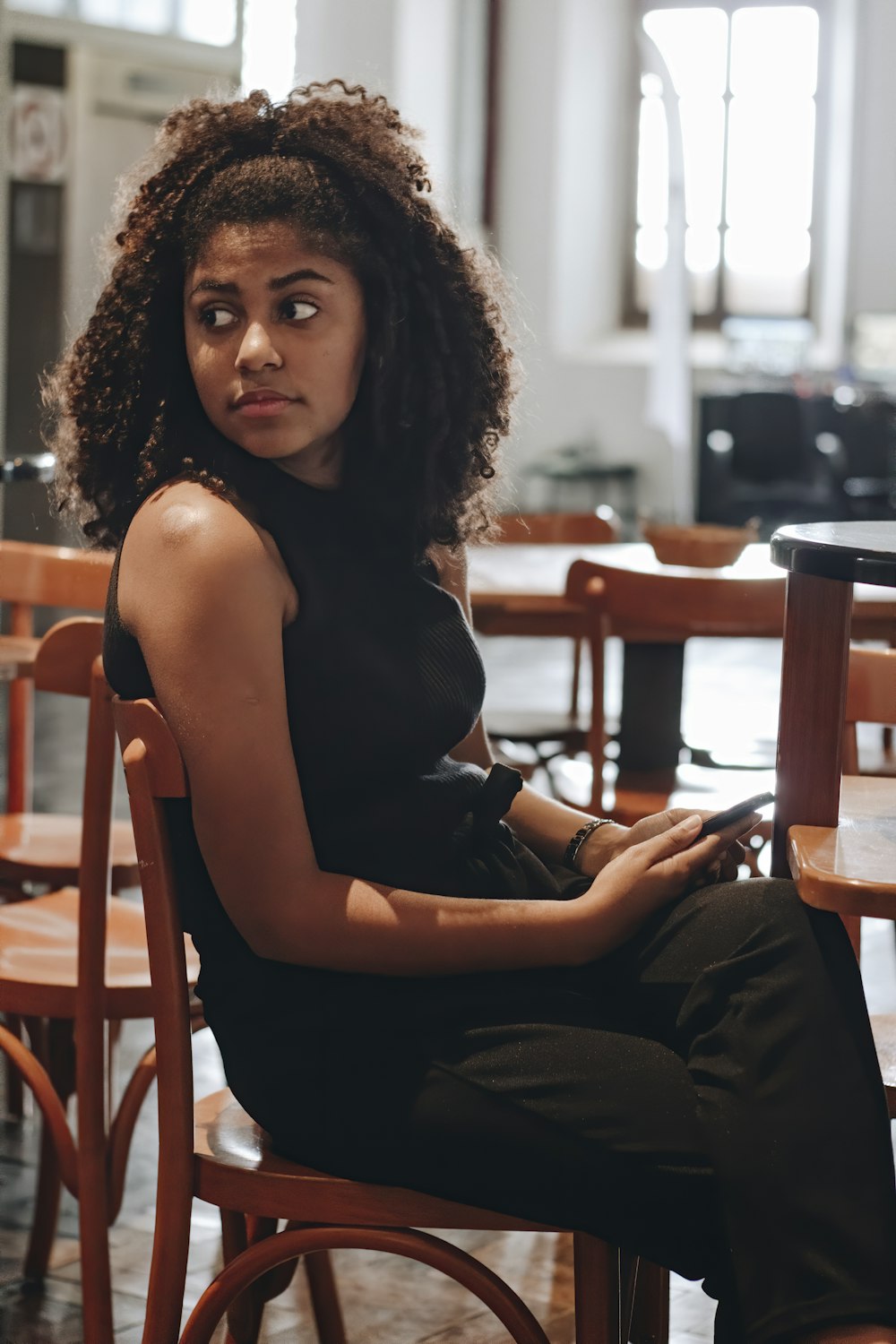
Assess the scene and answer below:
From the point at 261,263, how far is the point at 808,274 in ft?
34.9

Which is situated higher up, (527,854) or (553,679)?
(527,854)

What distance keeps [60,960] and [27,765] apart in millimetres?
763

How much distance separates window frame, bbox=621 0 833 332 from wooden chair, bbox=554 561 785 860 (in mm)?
8783

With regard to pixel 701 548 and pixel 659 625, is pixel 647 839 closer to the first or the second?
pixel 659 625

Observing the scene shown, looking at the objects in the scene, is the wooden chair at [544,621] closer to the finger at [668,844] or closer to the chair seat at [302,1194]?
the finger at [668,844]

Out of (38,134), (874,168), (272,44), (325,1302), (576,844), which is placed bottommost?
(325,1302)

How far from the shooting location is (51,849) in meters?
2.31

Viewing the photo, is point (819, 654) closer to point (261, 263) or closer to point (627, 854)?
point (627, 854)

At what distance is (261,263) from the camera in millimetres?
1406

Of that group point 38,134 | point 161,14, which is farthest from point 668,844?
point 161,14

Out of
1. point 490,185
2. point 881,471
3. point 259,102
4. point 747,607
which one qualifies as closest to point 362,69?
point 490,185

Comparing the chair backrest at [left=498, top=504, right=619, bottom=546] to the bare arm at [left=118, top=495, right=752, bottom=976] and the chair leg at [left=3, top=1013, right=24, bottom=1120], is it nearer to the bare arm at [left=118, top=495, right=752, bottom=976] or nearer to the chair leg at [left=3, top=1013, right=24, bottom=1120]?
the chair leg at [left=3, top=1013, right=24, bottom=1120]

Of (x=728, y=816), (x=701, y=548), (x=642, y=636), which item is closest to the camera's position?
(x=728, y=816)

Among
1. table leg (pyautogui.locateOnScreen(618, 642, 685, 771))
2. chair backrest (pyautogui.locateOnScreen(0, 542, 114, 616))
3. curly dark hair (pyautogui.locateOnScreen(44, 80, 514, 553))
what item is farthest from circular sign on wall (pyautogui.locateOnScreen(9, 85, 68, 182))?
curly dark hair (pyautogui.locateOnScreen(44, 80, 514, 553))
